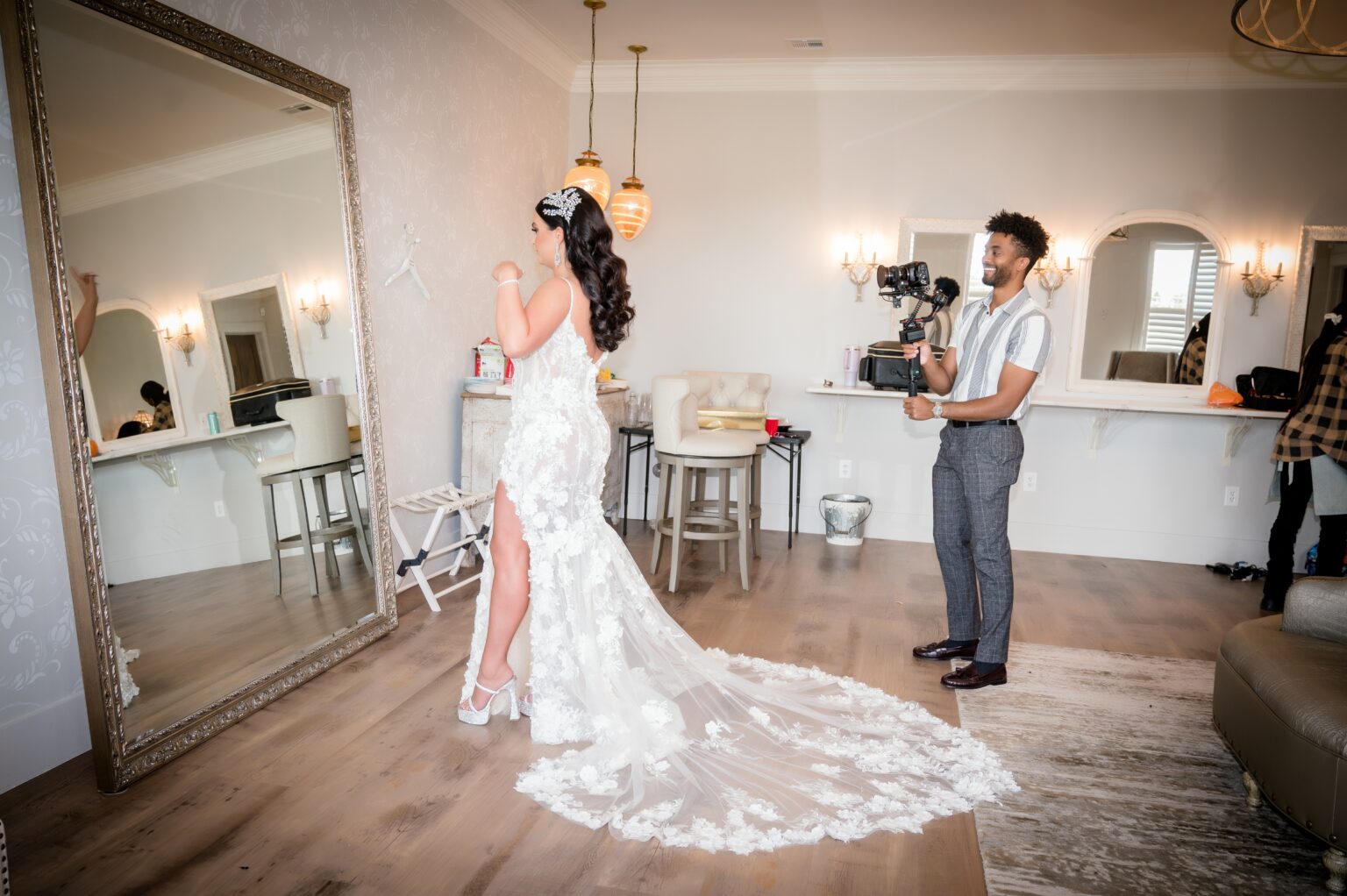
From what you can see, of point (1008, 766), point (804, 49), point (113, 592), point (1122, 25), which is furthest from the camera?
point (804, 49)

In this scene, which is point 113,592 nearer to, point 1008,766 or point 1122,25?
point 1008,766

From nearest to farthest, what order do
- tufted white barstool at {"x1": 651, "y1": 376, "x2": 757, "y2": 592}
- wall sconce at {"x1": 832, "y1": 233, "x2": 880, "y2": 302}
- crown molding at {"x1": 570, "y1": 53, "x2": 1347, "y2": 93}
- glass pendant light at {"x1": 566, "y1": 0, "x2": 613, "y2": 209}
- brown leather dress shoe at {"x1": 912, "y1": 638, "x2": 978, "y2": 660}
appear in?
brown leather dress shoe at {"x1": 912, "y1": 638, "x2": 978, "y2": 660}
tufted white barstool at {"x1": 651, "y1": 376, "x2": 757, "y2": 592}
glass pendant light at {"x1": 566, "y1": 0, "x2": 613, "y2": 209}
crown molding at {"x1": 570, "y1": 53, "x2": 1347, "y2": 93}
wall sconce at {"x1": 832, "y1": 233, "x2": 880, "y2": 302}

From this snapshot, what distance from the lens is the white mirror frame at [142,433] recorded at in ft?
7.14

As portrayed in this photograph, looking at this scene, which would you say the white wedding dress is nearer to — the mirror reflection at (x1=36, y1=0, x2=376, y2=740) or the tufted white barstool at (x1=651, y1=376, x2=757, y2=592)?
the mirror reflection at (x1=36, y1=0, x2=376, y2=740)

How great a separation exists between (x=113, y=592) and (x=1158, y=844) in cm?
282

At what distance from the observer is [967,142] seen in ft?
16.5

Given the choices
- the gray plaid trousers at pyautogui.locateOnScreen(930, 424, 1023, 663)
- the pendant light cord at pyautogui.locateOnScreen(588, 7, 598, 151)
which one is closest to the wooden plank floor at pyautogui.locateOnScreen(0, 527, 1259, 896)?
the gray plaid trousers at pyautogui.locateOnScreen(930, 424, 1023, 663)

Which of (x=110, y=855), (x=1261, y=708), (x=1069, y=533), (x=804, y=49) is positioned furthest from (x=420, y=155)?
(x=1069, y=533)

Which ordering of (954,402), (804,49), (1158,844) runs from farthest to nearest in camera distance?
1. (804,49)
2. (954,402)
3. (1158,844)

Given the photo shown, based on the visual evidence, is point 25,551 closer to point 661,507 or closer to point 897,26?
point 661,507

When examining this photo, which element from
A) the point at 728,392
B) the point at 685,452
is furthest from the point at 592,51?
the point at 685,452

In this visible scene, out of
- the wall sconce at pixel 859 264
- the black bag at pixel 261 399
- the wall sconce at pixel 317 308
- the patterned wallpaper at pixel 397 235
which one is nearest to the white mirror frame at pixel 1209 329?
the wall sconce at pixel 859 264

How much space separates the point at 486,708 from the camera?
103 inches

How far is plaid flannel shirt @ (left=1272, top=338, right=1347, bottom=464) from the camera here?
3.65m
